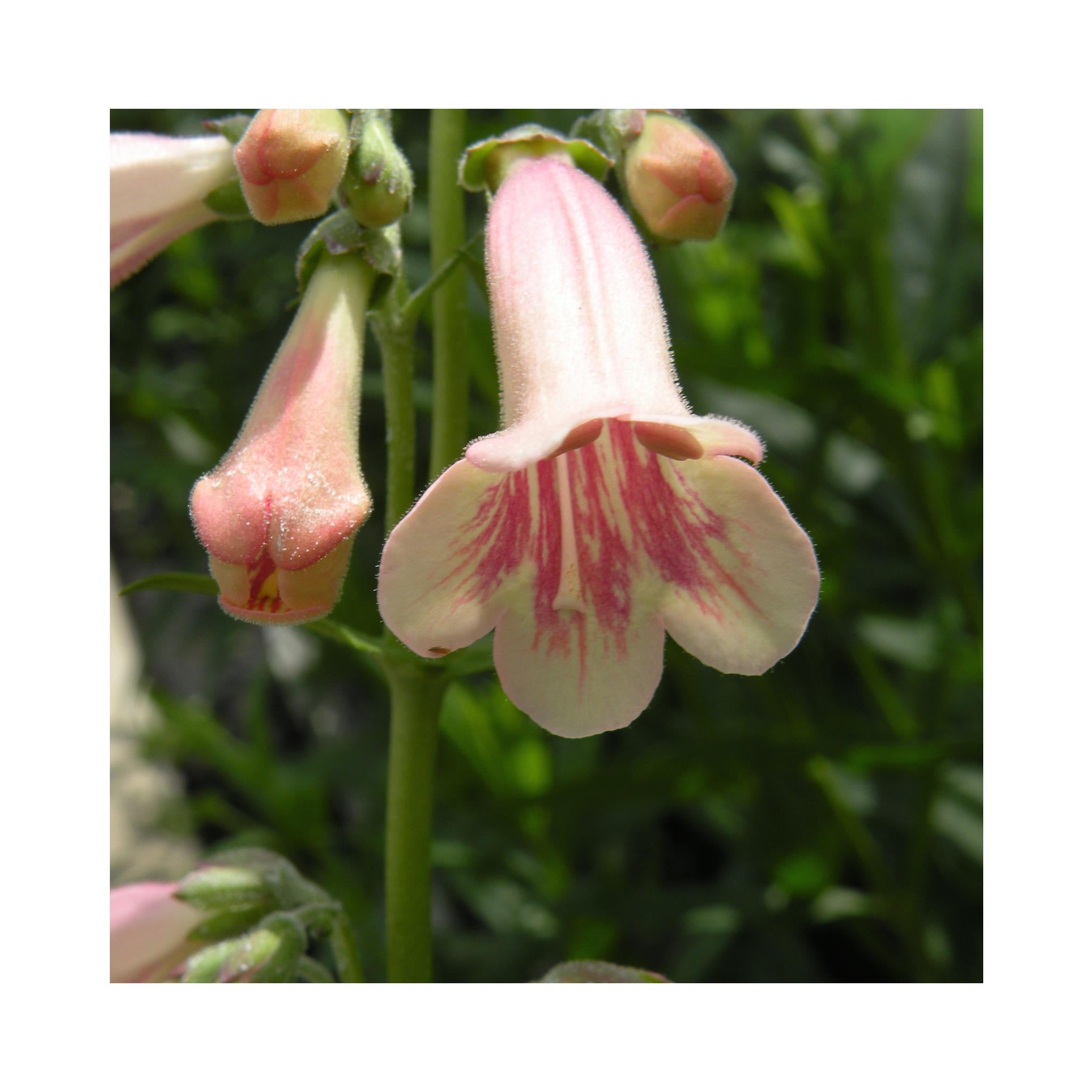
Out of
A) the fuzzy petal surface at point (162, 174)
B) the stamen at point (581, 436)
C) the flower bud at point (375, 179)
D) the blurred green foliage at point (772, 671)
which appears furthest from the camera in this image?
the blurred green foliage at point (772, 671)

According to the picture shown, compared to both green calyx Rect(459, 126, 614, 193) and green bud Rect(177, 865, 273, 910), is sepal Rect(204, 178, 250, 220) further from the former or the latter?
green bud Rect(177, 865, 273, 910)

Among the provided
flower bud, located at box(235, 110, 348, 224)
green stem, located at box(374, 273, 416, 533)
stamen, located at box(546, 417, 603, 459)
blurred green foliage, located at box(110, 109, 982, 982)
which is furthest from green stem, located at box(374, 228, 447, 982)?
blurred green foliage, located at box(110, 109, 982, 982)

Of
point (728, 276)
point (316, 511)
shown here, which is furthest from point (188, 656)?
point (316, 511)

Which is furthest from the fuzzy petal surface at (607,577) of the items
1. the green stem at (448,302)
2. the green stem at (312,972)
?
the green stem at (312,972)

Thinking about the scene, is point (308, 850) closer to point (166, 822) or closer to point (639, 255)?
point (166, 822)

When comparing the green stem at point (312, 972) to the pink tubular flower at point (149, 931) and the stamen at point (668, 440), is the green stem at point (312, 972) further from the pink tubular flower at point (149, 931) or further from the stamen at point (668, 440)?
the stamen at point (668, 440)

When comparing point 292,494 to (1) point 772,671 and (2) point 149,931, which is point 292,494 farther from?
(1) point 772,671
